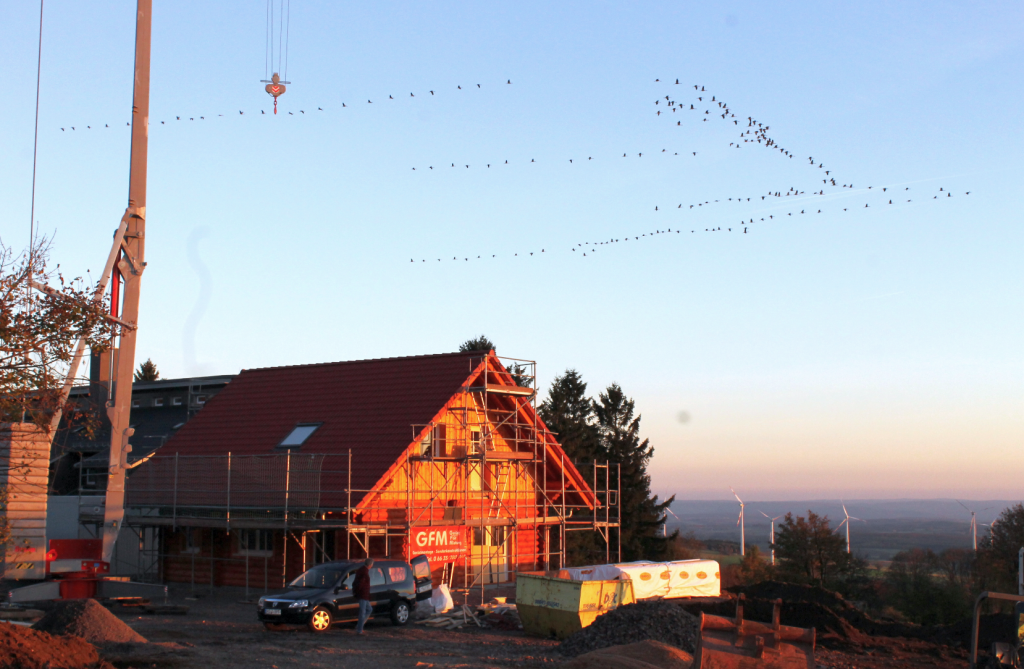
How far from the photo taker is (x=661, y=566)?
80.4ft

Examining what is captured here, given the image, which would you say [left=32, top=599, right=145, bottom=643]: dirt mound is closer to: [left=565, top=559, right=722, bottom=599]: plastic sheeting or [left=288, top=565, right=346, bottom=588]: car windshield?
[left=288, top=565, right=346, bottom=588]: car windshield

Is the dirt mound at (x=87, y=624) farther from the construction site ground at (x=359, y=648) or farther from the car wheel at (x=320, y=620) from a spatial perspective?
the car wheel at (x=320, y=620)

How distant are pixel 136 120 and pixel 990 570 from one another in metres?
43.5

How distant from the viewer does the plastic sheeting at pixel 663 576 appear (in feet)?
77.0

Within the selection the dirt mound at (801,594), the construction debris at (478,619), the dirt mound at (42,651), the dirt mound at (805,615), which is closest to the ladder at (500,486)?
the construction debris at (478,619)

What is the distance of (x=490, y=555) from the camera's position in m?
30.7

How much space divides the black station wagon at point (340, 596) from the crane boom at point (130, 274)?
246 inches

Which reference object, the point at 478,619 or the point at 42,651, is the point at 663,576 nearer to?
the point at 478,619

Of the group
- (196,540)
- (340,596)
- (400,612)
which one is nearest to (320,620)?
(340,596)

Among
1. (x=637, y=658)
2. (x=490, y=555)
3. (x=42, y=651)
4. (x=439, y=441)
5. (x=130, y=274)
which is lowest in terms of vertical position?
(x=637, y=658)

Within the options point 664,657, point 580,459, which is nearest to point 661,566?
point 664,657

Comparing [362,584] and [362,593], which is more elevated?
[362,584]

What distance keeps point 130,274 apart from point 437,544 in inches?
423

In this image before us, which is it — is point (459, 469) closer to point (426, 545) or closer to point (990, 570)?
point (426, 545)
